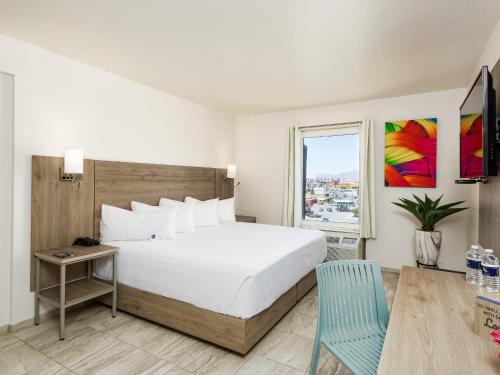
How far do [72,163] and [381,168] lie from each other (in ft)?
12.6

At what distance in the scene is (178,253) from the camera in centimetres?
256

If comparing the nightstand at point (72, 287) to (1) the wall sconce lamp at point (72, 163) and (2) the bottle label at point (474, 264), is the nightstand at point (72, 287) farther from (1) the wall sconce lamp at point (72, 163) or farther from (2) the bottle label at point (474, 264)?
(2) the bottle label at point (474, 264)

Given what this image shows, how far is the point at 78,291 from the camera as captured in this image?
2.64m

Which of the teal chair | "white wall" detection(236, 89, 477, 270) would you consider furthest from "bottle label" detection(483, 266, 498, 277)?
"white wall" detection(236, 89, 477, 270)

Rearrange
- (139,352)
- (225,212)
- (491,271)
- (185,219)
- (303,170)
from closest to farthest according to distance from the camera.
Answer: (491,271) → (139,352) → (185,219) → (225,212) → (303,170)

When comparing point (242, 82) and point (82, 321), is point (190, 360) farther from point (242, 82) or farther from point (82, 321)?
point (242, 82)

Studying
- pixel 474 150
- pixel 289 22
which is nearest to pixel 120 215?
pixel 289 22

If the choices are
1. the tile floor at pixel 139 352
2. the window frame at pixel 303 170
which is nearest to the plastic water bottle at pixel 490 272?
the tile floor at pixel 139 352

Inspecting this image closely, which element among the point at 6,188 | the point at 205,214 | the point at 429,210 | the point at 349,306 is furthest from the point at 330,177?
the point at 6,188

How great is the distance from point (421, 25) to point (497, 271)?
183 cm

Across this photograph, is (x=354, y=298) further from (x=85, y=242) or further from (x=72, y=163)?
(x=72, y=163)

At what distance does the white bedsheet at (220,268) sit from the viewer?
2172mm

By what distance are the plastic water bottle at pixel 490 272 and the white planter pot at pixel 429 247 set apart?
7.46 ft

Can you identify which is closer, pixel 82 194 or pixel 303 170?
pixel 82 194
